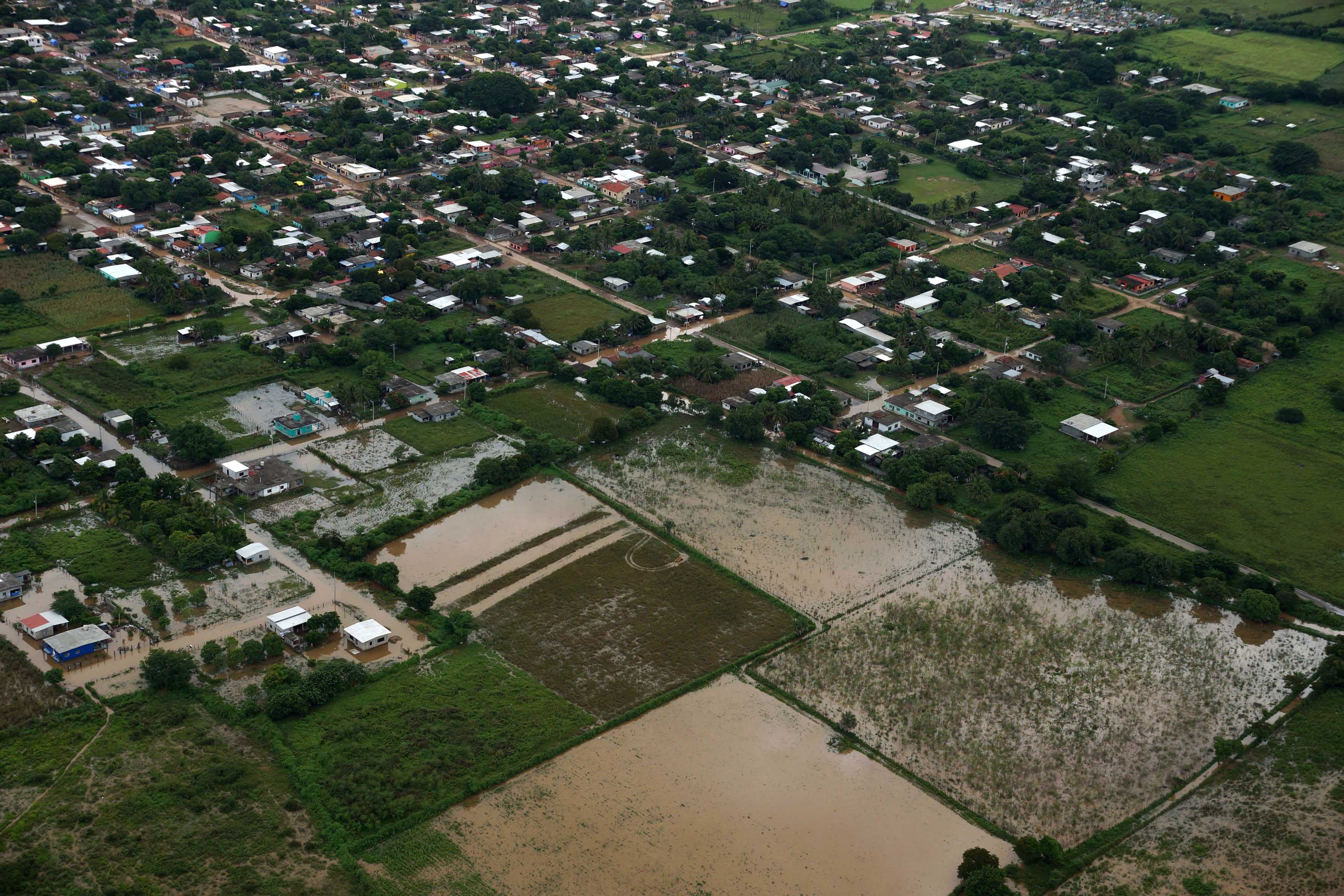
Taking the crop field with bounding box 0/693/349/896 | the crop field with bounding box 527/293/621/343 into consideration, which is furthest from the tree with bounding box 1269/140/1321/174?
the crop field with bounding box 0/693/349/896

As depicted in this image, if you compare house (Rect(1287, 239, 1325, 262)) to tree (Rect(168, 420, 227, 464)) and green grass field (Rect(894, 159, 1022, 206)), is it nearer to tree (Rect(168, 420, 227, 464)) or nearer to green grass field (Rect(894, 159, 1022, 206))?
green grass field (Rect(894, 159, 1022, 206))

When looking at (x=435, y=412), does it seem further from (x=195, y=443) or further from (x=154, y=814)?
(x=154, y=814)

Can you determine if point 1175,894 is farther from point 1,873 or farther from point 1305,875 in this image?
point 1,873

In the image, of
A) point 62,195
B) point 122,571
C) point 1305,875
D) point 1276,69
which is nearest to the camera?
point 1305,875

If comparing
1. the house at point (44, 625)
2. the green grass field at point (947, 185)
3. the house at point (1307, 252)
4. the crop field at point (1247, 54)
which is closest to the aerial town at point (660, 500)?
the house at point (44, 625)

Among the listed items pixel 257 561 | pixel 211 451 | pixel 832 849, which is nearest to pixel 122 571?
pixel 257 561
